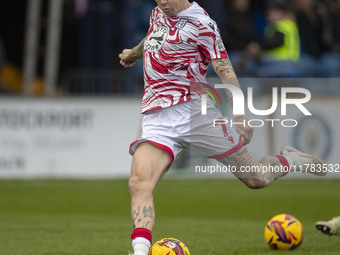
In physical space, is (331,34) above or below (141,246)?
above

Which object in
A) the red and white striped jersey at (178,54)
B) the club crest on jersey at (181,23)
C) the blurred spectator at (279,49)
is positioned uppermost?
the blurred spectator at (279,49)

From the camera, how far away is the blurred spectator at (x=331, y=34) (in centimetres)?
1919

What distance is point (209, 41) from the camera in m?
7.13

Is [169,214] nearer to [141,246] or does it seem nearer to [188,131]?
[188,131]

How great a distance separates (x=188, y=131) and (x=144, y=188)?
75cm

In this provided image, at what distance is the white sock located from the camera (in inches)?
257

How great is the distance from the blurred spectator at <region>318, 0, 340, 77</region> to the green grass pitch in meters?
3.52

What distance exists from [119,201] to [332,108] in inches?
224

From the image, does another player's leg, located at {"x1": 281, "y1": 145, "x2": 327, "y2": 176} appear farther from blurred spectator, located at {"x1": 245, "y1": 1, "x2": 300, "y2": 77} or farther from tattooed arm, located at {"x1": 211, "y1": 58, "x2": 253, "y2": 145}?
blurred spectator, located at {"x1": 245, "y1": 1, "x2": 300, "y2": 77}

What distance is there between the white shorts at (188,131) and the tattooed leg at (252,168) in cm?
8

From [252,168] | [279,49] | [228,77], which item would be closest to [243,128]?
[228,77]

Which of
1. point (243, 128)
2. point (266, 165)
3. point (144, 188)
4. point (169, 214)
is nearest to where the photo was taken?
point (144, 188)

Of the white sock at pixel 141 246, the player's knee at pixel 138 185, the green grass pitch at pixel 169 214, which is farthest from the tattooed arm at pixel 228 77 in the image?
the green grass pitch at pixel 169 214

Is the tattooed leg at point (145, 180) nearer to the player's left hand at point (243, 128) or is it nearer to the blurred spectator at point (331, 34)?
the player's left hand at point (243, 128)
